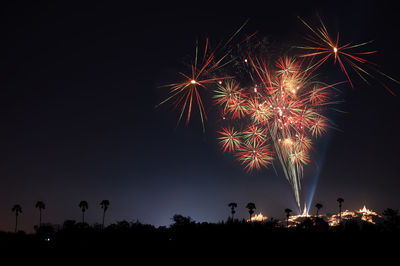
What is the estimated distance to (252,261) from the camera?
18344 millimetres

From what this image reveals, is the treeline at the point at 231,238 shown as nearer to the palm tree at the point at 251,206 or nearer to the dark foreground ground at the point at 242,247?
the dark foreground ground at the point at 242,247

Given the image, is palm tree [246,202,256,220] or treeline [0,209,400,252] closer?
treeline [0,209,400,252]

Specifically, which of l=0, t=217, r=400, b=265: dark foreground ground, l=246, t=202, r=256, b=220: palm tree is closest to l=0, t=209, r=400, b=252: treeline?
l=0, t=217, r=400, b=265: dark foreground ground

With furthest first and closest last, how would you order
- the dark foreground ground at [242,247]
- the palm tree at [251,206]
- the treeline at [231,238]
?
the palm tree at [251,206] → the treeline at [231,238] → the dark foreground ground at [242,247]

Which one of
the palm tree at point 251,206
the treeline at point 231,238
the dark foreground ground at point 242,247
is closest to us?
the dark foreground ground at point 242,247

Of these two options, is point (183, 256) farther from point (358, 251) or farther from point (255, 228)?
point (358, 251)

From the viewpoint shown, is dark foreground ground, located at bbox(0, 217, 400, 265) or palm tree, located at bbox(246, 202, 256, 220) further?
palm tree, located at bbox(246, 202, 256, 220)

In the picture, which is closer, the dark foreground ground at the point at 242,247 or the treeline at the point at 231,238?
the dark foreground ground at the point at 242,247

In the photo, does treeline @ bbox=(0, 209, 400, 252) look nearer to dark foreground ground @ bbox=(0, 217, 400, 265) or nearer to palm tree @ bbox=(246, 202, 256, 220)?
dark foreground ground @ bbox=(0, 217, 400, 265)

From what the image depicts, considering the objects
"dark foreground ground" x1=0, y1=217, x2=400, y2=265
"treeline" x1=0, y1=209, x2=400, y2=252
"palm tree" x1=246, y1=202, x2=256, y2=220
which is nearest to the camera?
"dark foreground ground" x1=0, y1=217, x2=400, y2=265

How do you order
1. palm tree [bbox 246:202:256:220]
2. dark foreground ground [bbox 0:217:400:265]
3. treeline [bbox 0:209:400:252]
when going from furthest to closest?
1. palm tree [bbox 246:202:256:220]
2. treeline [bbox 0:209:400:252]
3. dark foreground ground [bbox 0:217:400:265]

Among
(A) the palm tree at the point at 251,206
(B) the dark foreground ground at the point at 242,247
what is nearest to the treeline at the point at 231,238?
(B) the dark foreground ground at the point at 242,247

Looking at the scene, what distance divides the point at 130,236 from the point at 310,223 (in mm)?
14983

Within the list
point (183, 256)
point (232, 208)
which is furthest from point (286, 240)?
point (232, 208)
